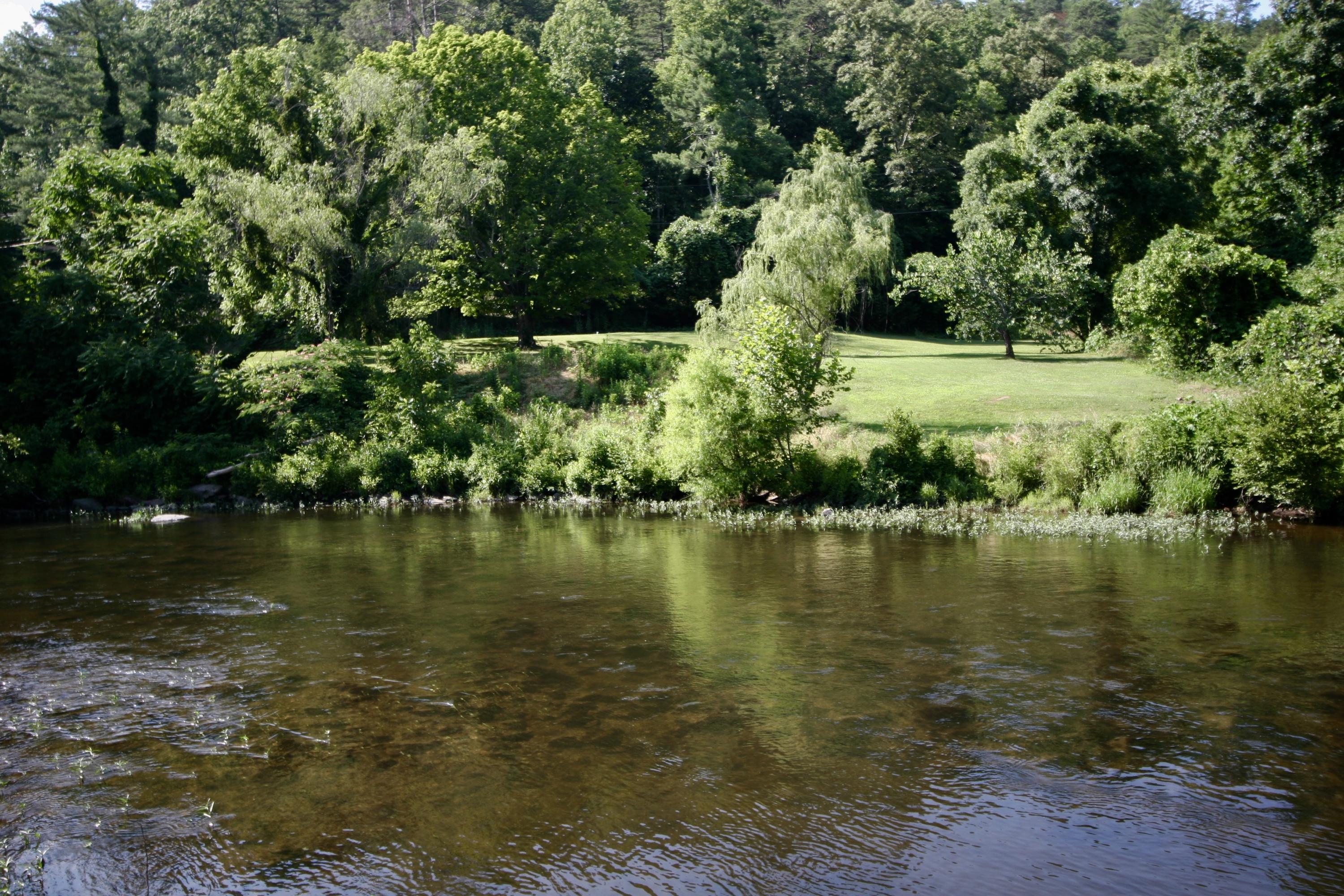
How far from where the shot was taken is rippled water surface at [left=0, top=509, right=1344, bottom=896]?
7.85m

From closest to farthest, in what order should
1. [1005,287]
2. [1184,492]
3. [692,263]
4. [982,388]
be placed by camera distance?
[1184,492], [982,388], [1005,287], [692,263]

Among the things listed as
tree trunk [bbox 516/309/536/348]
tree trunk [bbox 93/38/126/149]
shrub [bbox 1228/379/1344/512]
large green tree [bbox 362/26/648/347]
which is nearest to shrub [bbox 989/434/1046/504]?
shrub [bbox 1228/379/1344/512]

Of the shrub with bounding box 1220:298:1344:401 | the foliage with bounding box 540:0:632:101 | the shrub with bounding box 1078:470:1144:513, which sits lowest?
the shrub with bounding box 1078:470:1144:513

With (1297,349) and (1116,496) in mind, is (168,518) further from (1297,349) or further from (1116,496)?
(1297,349)

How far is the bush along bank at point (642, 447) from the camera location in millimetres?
23156

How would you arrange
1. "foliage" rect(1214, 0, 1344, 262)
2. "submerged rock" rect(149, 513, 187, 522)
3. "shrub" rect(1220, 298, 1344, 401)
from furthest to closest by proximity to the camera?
"foliage" rect(1214, 0, 1344, 262)
"submerged rock" rect(149, 513, 187, 522)
"shrub" rect(1220, 298, 1344, 401)

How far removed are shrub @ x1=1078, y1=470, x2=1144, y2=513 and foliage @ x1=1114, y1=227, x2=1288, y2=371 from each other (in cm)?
1161

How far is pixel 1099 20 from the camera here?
110 metres

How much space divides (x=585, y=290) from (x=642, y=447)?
1767 centimetres

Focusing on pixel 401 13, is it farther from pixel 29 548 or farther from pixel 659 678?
pixel 659 678

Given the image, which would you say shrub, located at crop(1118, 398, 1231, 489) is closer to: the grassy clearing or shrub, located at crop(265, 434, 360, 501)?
the grassy clearing

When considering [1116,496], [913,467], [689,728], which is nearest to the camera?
[689,728]

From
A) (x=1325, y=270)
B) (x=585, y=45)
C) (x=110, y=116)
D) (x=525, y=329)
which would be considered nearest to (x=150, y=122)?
(x=110, y=116)

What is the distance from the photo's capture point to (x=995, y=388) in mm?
30734
